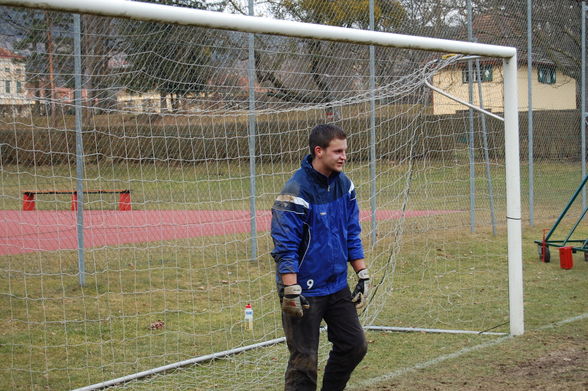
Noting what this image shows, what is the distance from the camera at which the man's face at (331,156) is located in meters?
4.64

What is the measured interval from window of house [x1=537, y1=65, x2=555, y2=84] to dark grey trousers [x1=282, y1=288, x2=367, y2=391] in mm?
11681

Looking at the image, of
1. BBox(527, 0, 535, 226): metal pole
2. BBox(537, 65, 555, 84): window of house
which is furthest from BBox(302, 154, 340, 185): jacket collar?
BBox(537, 65, 555, 84): window of house

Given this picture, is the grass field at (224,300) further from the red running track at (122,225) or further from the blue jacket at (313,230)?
the blue jacket at (313,230)

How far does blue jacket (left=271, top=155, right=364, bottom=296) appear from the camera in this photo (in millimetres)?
4531

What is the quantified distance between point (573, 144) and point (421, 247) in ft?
21.1

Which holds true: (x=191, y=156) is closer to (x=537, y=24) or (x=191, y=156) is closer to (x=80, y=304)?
(x=80, y=304)

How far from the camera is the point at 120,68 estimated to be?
7.61m

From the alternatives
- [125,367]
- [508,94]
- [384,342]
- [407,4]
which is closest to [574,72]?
[407,4]

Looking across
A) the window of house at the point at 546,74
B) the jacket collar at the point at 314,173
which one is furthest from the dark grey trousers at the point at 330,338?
the window of house at the point at 546,74

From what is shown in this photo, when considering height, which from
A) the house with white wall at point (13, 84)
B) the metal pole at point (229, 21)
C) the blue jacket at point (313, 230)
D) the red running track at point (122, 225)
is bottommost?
the red running track at point (122, 225)

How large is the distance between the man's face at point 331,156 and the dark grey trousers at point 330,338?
791 millimetres

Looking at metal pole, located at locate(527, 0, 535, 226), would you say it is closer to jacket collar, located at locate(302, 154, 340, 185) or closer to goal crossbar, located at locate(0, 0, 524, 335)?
goal crossbar, located at locate(0, 0, 524, 335)

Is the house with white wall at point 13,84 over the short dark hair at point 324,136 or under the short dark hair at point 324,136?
over

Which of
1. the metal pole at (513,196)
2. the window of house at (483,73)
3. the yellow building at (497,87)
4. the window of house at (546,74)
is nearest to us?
the metal pole at (513,196)
